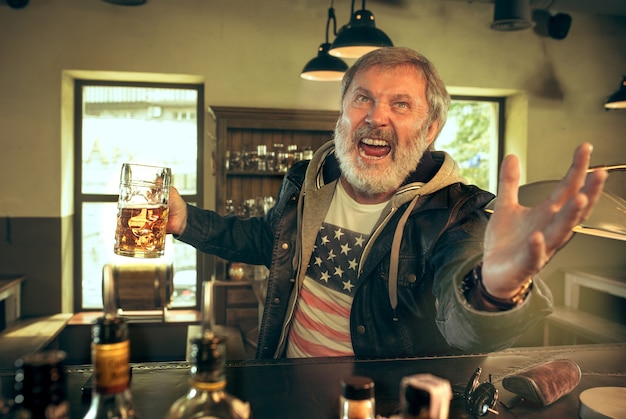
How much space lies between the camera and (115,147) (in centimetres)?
526

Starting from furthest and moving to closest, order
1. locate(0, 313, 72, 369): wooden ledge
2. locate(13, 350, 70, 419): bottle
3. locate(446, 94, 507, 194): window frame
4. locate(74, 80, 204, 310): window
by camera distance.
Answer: locate(446, 94, 507, 194): window frame, locate(74, 80, 204, 310): window, locate(0, 313, 72, 369): wooden ledge, locate(13, 350, 70, 419): bottle

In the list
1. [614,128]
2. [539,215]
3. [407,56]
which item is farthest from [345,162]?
[614,128]

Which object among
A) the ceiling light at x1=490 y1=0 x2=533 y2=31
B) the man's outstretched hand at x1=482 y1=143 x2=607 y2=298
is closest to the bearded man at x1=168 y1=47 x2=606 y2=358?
the man's outstretched hand at x1=482 y1=143 x2=607 y2=298

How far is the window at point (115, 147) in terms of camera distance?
17.1 ft

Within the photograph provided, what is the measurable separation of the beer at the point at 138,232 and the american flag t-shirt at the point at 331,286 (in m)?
0.57

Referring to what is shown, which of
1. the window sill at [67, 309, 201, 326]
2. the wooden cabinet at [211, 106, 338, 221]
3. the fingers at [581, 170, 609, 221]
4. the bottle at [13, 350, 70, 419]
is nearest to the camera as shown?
the bottle at [13, 350, 70, 419]

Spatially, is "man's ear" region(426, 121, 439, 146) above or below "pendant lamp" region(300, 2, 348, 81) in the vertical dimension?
below

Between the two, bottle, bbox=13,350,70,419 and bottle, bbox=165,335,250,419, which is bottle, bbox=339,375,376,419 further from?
bottle, bbox=13,350,70,419

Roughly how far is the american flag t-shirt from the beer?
57 centimetres

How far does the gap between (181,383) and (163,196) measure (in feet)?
1.68

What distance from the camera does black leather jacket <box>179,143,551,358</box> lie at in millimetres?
1594

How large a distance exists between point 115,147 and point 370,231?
3867 millimetres

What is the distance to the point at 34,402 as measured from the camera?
0.57m

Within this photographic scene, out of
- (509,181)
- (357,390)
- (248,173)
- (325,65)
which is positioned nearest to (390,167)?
(509,181)
